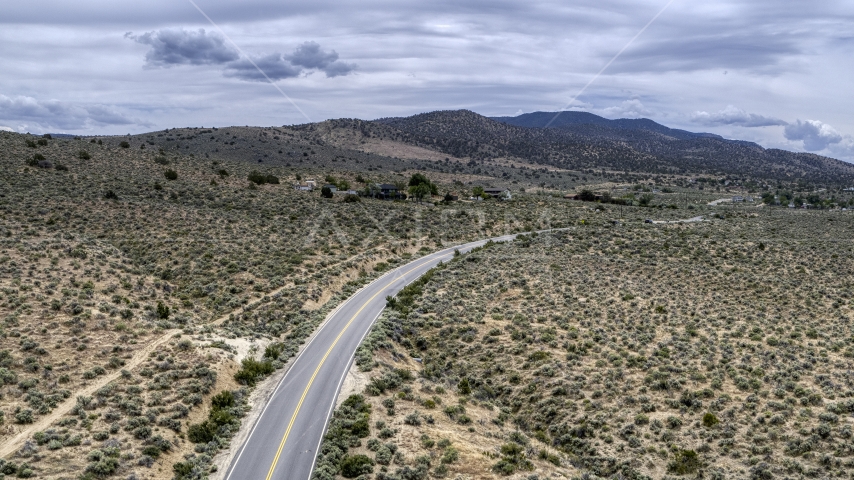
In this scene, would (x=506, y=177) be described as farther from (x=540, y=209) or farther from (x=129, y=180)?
(x=129, y=180)

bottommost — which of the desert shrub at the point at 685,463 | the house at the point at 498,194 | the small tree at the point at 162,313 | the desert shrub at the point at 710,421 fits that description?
the desert shrub at the point at 685,463

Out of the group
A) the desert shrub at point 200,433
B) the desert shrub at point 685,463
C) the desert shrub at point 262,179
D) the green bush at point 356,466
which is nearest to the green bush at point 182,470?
the desert shrub at point 200,433

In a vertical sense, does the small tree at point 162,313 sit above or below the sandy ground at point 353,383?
above

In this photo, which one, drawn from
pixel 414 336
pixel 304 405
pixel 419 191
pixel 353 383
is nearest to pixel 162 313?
pixel 304 405

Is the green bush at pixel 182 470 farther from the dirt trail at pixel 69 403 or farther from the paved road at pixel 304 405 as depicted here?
the dirt trail at pixel 69 403

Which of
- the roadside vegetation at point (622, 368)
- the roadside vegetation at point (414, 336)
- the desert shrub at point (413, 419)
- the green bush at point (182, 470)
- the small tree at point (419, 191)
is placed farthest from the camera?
the small tree at point (419, 191)

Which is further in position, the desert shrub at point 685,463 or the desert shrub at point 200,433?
the desert shrub at point 200,433

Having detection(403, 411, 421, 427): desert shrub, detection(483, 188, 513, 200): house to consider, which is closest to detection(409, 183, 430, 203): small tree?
detection(483, 188, 513, 200): house

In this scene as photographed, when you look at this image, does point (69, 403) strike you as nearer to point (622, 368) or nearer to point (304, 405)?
point (304, 405)
